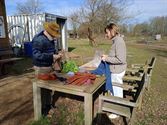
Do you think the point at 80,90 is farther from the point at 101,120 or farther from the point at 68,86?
the point at 101,120

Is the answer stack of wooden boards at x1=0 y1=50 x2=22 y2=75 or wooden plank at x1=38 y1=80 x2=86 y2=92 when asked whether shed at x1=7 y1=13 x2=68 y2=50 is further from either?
wooden plank at x1=38 y1=80 x2=86 y2=92

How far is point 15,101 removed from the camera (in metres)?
5.27

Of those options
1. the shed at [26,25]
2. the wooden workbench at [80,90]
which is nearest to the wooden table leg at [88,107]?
the wooden workbench at [80,90]

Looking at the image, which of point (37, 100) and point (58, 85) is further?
point (37, 100)

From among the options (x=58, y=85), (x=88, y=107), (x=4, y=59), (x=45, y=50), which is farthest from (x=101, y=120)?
(x=4, y=59)

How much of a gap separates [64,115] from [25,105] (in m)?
1.18

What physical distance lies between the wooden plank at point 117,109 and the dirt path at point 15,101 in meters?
1.64

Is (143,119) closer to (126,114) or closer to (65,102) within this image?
(126,114)

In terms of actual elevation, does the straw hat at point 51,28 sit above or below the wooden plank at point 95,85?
above

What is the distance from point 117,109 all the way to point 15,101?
2814mm

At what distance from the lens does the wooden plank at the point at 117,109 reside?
11.9 ft

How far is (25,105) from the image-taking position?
505 cm

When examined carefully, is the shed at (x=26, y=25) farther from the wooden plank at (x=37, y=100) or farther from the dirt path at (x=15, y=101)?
the wooden plank at (x=37, y=100)

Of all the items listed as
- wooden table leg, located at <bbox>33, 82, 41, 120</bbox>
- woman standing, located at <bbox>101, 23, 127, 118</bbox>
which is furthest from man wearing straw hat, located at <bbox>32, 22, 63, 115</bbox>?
woman standing, located at <bbox>101, 23, 127, 118</bbox>
